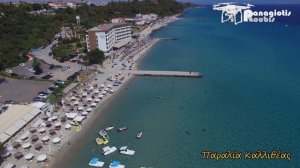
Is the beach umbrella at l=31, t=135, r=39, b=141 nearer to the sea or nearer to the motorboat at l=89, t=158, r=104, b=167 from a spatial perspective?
the sea

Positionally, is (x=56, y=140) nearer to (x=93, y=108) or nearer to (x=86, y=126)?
(x=86, y=126)

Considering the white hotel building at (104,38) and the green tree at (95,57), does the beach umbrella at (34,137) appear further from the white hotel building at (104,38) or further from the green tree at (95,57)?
the white hotel building at (104,38)

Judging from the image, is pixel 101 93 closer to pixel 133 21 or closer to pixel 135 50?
pixel 135 50

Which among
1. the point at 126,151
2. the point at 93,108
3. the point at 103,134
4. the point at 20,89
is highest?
the point at 20,89

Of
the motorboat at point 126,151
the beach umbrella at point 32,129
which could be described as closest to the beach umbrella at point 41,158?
the beach umbrella at point 32,129

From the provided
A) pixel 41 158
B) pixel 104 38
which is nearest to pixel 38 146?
Result: pixel 41 158

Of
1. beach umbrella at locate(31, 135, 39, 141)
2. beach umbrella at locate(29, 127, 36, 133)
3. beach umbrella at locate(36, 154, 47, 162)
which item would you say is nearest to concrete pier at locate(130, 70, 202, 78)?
beach umbrella at locate(29, 127, 36, 133)
